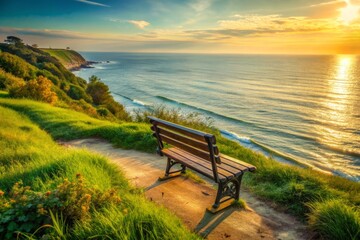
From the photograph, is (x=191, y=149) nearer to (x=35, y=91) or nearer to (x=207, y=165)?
(x=207, y=165)

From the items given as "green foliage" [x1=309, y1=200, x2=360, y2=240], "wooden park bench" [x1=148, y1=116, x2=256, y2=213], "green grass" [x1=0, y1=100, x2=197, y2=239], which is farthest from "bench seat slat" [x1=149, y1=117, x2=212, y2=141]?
"green foliage" [x1=309, y1=200, x2=360, y2=240]

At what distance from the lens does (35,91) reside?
16.1m

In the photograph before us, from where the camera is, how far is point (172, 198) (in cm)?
476

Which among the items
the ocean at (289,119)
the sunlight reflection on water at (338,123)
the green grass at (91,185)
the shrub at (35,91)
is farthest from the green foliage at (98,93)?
the green grass at (91,185)

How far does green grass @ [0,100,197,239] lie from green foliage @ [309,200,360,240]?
184cm

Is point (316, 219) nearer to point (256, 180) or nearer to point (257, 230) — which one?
point (257, 230)

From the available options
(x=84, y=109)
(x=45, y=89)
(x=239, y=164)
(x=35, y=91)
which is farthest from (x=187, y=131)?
(x=84, y=109)

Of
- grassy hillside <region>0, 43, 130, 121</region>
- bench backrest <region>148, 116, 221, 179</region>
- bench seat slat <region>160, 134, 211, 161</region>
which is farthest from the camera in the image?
grassy hillside <region>0, 43, 130, 121</region>

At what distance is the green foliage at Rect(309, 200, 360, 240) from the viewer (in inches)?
128

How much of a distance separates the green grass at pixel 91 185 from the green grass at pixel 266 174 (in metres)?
2.43

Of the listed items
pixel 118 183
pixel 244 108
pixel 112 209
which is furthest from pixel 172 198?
pixel 244 108

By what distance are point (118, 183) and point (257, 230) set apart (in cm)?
240

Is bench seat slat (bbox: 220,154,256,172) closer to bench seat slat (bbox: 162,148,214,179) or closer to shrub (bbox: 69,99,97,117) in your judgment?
bench seat slat (bbox: 162,148,214,179)

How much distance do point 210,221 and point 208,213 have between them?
0.77 ft
